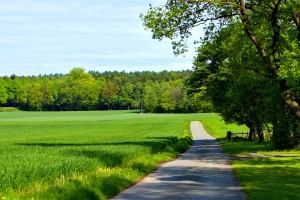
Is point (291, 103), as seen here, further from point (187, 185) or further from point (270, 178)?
point (187, 185)

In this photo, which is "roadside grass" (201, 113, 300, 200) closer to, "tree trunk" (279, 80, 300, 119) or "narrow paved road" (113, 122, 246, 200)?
"narrow paved road" (113, 122, 246, 200)

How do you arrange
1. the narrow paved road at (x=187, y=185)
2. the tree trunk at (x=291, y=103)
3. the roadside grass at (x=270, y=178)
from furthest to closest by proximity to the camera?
the tree trunk at (x=291, y=103) < the roadside grass at (x=270, y=178) < the narrow paved road at (x=187, y=185)

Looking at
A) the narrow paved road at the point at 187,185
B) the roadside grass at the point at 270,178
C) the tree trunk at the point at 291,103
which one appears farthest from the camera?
the tree trunk at the point at 291,103

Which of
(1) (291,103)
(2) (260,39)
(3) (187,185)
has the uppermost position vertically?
(2) (260,39)

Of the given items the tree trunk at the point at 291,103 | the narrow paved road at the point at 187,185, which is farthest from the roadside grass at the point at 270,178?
the tree trunk at the point at 291,103

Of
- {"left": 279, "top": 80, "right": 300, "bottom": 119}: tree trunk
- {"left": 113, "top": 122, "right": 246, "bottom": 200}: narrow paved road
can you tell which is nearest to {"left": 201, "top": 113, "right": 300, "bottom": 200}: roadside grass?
{"left": 113, "top": 122, "right": 246, "bottom": 200}: narrow paved road

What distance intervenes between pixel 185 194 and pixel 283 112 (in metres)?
22.7

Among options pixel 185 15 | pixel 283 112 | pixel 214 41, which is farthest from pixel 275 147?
pixel 185 15

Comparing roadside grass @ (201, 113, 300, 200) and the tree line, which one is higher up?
the tree line

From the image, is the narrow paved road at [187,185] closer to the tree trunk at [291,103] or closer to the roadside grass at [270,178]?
the roadside grass at [270,178]

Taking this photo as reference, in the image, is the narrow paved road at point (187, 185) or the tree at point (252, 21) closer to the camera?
the narrow paved road at point (187, 185)

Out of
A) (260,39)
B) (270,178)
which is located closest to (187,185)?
(270,178)

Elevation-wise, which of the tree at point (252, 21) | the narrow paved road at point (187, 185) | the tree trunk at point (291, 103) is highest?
the tree at point (252, 21)

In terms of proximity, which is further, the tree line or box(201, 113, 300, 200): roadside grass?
the tree line
